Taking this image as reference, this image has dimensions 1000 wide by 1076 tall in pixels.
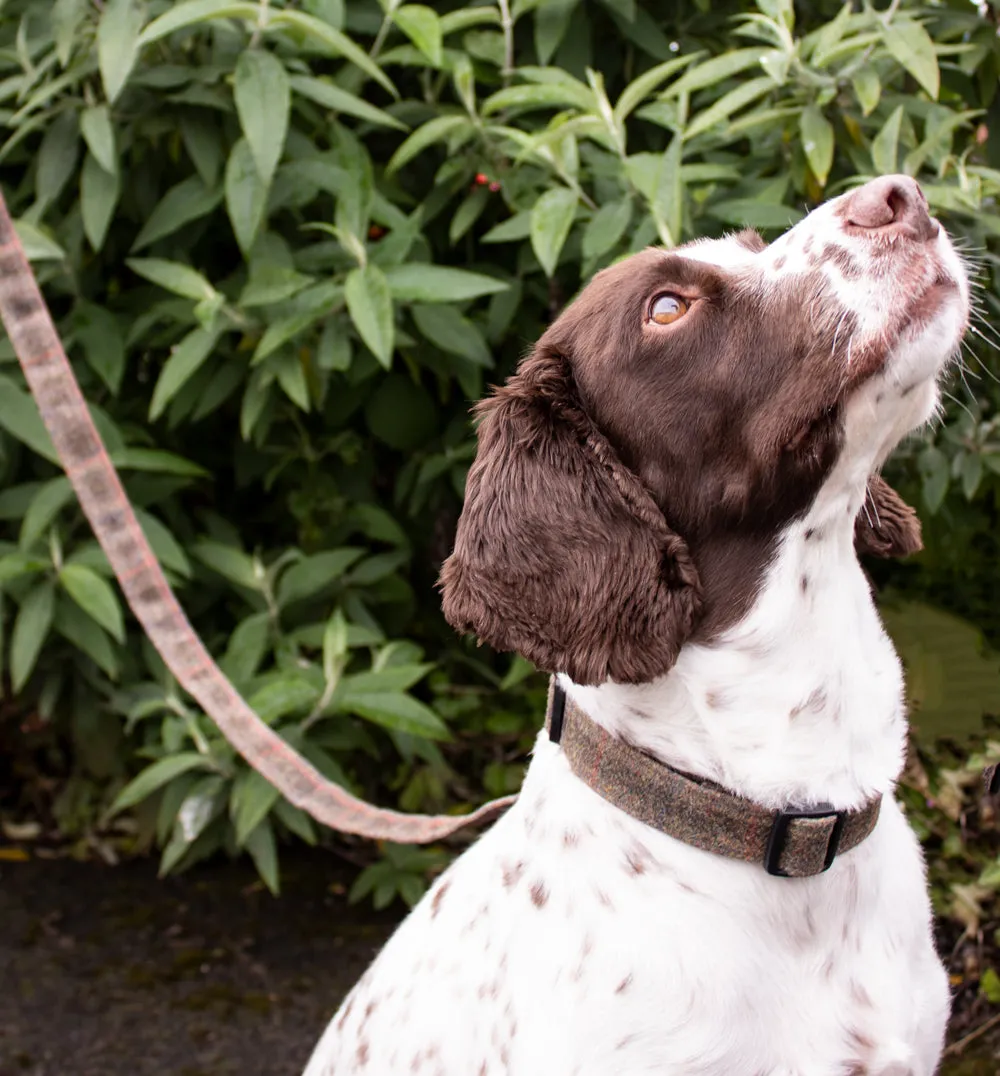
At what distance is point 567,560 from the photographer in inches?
82.9

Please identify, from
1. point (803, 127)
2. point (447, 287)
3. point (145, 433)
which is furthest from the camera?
point (145, 433)

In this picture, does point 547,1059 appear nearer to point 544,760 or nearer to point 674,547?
point 544,760

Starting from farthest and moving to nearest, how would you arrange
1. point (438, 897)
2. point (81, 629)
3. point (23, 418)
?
point (81, 629), point (23, 418), point (438, 897)

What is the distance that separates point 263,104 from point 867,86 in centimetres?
129

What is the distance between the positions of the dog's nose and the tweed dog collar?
83 cm

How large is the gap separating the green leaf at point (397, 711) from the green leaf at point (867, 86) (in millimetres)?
1699

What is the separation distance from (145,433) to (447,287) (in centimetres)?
113

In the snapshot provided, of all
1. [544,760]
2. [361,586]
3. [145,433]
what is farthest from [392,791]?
[544,760]

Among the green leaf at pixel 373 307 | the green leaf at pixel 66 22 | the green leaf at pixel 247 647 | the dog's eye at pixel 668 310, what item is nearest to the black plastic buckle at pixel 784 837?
the dog's eye at pixel 668 310

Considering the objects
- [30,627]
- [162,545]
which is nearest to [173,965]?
[30,627]

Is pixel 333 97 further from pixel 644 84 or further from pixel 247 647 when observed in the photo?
pixel 247 647

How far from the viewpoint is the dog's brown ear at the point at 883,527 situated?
2.41 m

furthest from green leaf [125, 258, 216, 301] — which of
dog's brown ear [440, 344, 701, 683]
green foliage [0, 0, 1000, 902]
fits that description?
dog's brown ear [440, 344, 701, 683]

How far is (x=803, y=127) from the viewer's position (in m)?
3.05
